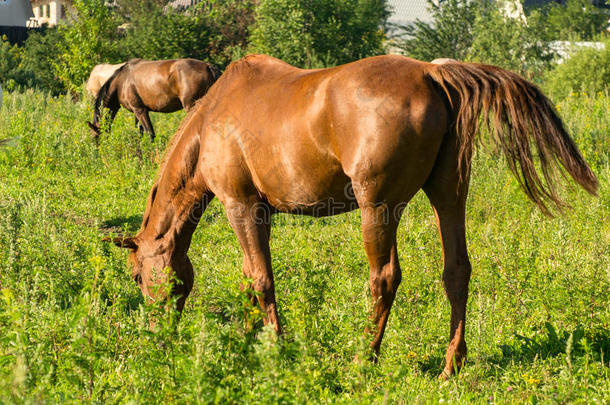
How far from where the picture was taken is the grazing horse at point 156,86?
11.3m

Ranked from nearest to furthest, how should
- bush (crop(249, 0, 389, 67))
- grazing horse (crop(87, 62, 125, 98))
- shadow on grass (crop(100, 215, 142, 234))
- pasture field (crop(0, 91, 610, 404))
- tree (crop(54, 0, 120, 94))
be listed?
pasture field (crop(0, 91, 610, 404)), shadow on grass (crop(100, 215, 142, 234)), grazing horse (crop(87, 62, 125, 98)), tree (crop(54, 0, 120, 94)), bush (crop(249, 0, 389, 67))

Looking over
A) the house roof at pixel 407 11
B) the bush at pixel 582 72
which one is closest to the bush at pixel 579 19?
the house roof at pixel 407 11

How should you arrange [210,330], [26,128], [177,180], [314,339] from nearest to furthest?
[210,330], [314,339], [177,180], [26,128]

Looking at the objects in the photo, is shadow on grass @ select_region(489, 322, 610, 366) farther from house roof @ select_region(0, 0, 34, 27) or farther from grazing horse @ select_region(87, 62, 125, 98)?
grazing horse @ select_region(87, 62, 125, 98)

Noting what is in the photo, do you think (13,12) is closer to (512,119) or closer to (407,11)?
(512,119)

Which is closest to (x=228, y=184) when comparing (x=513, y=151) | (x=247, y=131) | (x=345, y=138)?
(x=247, y=131)

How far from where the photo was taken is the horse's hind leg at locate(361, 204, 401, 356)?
342 centimetres

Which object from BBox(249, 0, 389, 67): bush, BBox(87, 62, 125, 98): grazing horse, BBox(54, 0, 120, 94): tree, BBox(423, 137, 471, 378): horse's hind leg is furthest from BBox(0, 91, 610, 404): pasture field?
BBox(249, 0, 389, 67): bush

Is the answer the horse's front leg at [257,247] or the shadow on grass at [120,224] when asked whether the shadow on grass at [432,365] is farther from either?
the shadow on grass at [120,224]

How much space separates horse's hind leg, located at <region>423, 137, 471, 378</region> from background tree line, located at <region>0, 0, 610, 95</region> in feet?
42.2

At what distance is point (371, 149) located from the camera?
3.26 meters

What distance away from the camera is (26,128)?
30.5 ft

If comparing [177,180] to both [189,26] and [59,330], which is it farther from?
[189,26]

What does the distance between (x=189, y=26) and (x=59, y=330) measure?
22.3 metres
